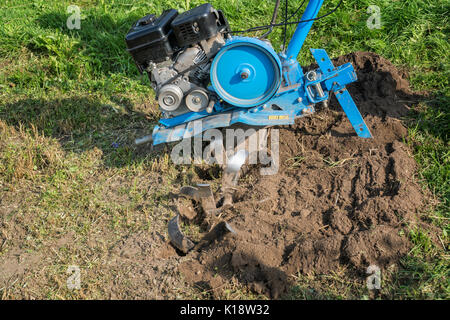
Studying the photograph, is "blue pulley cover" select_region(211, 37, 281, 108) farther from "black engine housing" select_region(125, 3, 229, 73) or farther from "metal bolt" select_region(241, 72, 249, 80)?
"black engine housing" select_region(125, 3, 229, 73)

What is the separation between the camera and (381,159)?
470 cm

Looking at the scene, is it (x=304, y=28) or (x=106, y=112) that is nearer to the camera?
(x=304, y=28)

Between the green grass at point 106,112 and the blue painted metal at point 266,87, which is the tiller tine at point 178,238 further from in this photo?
the blue painted metal at point 266,87

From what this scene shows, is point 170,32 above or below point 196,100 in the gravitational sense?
above

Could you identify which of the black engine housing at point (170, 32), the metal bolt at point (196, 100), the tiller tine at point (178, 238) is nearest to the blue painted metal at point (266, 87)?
the metal bolt at point (196, 100)

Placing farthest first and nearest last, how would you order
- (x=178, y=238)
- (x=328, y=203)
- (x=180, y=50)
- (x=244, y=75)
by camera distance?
(x=180, y=50) → (x=244, y=75) → (x=328, y=203) → (x=178, y=238)

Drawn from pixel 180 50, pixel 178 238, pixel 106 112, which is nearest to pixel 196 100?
pixel 180 50

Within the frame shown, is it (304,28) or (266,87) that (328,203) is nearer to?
(266,87)

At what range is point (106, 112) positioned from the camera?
6.15 m

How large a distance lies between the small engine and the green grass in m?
0.84

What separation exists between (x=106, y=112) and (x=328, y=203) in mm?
3225

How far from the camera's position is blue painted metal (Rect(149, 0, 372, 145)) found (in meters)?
4.55

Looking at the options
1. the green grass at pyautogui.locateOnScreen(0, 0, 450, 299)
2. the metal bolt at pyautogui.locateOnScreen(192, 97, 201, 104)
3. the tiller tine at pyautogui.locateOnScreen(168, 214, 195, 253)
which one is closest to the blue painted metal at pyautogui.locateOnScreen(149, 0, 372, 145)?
the metal bolt at pyautogui.locateOnScreen(192, 97, 201, 104)

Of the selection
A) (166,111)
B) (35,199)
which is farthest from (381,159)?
(35,199)
